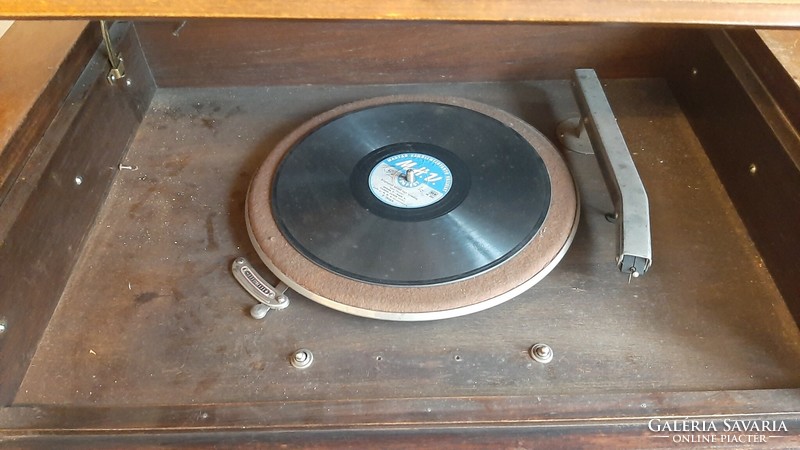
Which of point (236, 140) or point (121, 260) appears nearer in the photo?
point (121, 260)

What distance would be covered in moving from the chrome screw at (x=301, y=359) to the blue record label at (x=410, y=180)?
0.25m

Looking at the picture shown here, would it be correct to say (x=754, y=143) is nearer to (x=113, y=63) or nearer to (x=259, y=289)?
(x=259, y=289)

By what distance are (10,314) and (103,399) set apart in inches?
5.8

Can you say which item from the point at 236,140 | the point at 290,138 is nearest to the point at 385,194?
the point at 290,138

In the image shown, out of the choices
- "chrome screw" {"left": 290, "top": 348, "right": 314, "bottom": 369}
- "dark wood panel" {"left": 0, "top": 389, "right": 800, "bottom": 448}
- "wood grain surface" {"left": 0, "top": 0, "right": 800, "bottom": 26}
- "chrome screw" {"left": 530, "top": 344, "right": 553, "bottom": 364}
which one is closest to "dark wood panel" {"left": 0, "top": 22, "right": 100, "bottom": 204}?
"wood grain surface" {"left": 0, "top": 0, "right": 800, "bottom": 26}

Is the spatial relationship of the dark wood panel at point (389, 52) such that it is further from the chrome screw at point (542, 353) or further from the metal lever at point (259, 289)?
the chrome screw at point (542, 353)

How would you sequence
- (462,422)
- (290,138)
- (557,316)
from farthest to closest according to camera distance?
(290,138) → (557,316) → (462,422)

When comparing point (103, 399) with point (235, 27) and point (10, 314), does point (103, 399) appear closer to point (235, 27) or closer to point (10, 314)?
point (10, 314)

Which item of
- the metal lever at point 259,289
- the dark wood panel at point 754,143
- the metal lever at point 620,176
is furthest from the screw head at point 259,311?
the dark wood panel at point 754,143

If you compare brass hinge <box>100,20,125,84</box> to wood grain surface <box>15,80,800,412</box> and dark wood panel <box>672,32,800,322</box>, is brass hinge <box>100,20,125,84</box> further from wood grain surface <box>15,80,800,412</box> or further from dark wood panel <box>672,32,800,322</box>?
dark wood panel <box>672,32,800,322</box>

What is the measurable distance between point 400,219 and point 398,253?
0.06m

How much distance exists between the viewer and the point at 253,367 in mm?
739

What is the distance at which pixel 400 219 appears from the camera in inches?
33.2

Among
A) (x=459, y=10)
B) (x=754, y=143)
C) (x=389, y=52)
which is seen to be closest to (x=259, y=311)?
(x=459, y=10)
